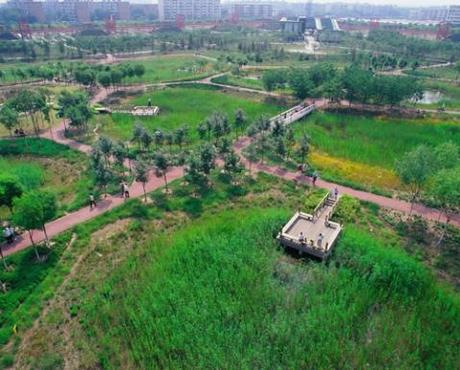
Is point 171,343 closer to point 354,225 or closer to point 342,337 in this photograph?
point 342,337

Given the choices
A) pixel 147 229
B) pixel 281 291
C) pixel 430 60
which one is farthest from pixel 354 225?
pixel 430 60

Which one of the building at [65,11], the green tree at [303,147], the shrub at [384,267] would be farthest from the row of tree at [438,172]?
the building at [65,11]

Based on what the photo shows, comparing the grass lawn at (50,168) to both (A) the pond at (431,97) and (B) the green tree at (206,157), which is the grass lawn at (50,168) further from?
(A) the pond at (431,97)

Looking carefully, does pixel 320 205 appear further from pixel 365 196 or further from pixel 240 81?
pixel 240 81

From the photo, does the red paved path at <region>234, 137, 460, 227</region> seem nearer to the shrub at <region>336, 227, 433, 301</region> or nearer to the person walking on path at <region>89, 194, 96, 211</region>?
the shrub at <region>336, 227, 433, 301</region>

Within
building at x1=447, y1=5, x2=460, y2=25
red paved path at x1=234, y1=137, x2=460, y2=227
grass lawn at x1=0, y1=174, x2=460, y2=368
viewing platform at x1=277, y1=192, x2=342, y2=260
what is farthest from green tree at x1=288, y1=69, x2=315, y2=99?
building at x1=447, y1=5, x2=460, y2=25

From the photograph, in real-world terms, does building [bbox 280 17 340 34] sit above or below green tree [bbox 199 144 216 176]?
above

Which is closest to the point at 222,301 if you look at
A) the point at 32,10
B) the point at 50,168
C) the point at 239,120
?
the point at 50,168
